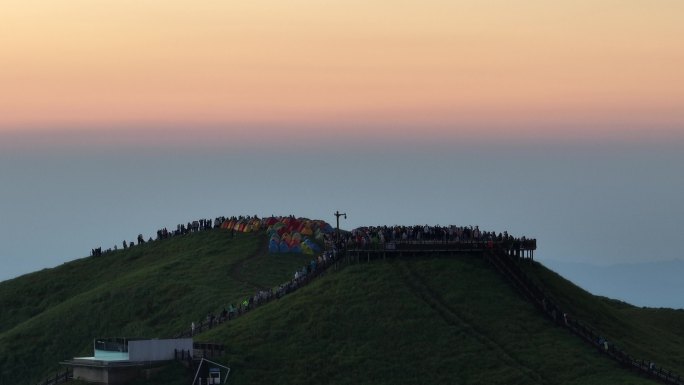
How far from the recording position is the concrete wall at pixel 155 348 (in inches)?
4373

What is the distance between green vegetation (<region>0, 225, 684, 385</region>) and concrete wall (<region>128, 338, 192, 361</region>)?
1.35m

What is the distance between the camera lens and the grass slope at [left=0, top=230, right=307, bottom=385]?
140 m

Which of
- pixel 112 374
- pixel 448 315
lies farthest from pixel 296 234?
pixel 112 374

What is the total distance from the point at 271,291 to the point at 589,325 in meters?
30.2

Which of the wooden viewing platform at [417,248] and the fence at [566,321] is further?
the wooden viewing platform at [417,248]

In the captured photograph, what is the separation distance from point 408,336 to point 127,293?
4200cm

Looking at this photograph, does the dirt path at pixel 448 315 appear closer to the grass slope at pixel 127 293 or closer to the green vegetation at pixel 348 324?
the green vegetation at pixel 348 324

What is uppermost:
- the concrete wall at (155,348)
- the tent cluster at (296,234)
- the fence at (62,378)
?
the tent cluster at (296,234)

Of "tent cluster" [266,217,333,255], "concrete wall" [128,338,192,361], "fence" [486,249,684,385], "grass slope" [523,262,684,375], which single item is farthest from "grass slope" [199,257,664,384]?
"tent cluster" [266,217,333,255]

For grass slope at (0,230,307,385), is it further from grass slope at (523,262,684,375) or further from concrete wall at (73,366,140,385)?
grass slope at (523,262,684,375)

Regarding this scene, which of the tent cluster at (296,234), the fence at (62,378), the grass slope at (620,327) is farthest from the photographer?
the tent cluster at (296,234)

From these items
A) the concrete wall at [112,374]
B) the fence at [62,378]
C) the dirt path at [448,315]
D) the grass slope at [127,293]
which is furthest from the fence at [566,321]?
the fence at [62,378]

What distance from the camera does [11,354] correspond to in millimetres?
140625

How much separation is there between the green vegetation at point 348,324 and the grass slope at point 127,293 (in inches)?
8.5
